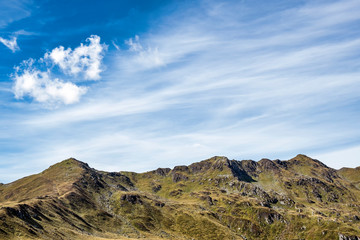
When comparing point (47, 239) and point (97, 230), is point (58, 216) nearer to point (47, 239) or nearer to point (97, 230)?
point (97, 230)

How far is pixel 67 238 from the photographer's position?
13312 cm

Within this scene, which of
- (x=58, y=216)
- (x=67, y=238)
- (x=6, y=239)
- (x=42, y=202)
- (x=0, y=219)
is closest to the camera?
(x=6, y=239)

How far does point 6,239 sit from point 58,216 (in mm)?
79863

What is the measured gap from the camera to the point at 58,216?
575ft

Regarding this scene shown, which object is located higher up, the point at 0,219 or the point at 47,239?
the point at 0,219

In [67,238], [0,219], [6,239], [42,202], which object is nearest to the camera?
[6,239]

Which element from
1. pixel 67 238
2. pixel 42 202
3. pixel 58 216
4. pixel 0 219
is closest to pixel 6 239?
pixel 0 219

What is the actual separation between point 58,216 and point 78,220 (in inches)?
836

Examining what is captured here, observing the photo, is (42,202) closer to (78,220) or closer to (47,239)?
(78,220)

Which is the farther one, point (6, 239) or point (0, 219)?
point (0, 219)

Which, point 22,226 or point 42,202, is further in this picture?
point 42,202

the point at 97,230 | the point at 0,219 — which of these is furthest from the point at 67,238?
the point at 97,230

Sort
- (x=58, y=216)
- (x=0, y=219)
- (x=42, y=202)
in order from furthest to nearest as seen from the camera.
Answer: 1. (x=42, y=202)
2. (x=58, y=216)
3. (x=0, y=219)

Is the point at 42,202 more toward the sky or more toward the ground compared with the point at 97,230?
more toward the sky
